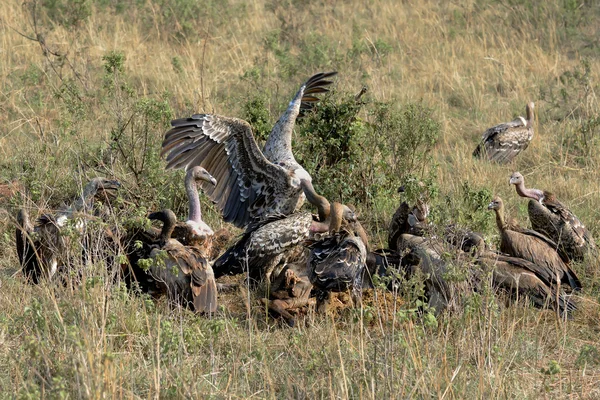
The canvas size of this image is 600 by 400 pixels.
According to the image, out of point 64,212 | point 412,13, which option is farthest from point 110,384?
point 412,13

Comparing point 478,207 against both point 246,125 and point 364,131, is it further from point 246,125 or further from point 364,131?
→ point 246,125

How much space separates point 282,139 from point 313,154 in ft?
1.63

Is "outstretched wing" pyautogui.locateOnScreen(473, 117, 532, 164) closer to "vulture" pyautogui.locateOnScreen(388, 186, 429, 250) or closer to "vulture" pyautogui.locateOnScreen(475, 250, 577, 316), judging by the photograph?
"vulture" pyautogui.locateOnScreen(388, 186, 429, 250)

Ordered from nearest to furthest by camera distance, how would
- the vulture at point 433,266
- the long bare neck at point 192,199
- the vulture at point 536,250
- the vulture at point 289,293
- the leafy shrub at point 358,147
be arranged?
the vulture at point 433,266 → the vulture at point 289,293 → the vulture at point 536,250 → the long bare neck at point 192,199 → the leafy shrub at point 358,147

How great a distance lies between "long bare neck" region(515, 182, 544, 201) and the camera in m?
8.08

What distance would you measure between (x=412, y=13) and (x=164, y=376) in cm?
Answer: 1122

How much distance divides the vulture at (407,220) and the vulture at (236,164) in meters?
0.82

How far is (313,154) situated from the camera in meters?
8.44

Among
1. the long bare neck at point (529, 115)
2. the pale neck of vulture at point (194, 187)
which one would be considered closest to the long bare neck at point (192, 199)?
the pale neck of vulture at point (194, 187)

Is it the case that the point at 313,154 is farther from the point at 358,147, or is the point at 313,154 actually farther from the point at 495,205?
the point at 495,205

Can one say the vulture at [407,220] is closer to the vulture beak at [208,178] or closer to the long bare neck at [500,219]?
the long bare neck at [500,219]

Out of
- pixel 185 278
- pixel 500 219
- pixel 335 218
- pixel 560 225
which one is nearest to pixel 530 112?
pixel 560 225

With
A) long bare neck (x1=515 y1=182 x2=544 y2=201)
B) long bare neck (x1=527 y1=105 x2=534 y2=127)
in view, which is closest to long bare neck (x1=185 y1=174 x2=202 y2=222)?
long bare neck (x1=515 y1=182 x2=544 y2=201)

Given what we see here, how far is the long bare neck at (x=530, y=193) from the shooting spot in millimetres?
8079
